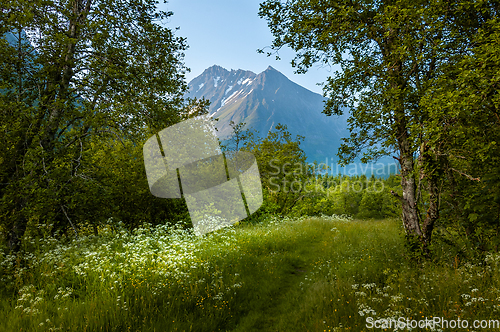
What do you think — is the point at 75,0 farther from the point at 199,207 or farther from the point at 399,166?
the point at 399,166

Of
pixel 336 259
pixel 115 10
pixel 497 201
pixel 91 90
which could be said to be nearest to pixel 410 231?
pixel 497 201

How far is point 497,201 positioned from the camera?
4871 mm

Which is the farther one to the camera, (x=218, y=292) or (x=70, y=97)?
(x=70, y=97)

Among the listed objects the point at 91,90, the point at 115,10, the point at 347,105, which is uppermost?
the point at 115,10

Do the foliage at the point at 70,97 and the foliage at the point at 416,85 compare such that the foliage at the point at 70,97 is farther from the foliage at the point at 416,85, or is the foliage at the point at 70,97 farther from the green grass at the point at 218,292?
the foliage at the point at 416,85

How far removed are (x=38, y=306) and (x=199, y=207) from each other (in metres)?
8.62

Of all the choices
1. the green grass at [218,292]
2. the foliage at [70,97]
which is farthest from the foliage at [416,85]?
the foliage at [70,97]

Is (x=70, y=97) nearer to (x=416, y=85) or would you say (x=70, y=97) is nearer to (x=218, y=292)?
(x=218, y=292)

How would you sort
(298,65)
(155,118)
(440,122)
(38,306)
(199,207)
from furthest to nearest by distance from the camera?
1. (199,207)
2. (298,65)
3. (155,118)
4. (440,122)
5. (38,306)

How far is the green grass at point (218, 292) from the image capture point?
150 inches

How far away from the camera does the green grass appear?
3.82 metres

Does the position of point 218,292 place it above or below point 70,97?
below

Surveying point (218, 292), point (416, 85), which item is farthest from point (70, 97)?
point (416, 85)

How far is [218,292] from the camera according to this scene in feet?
17.4
